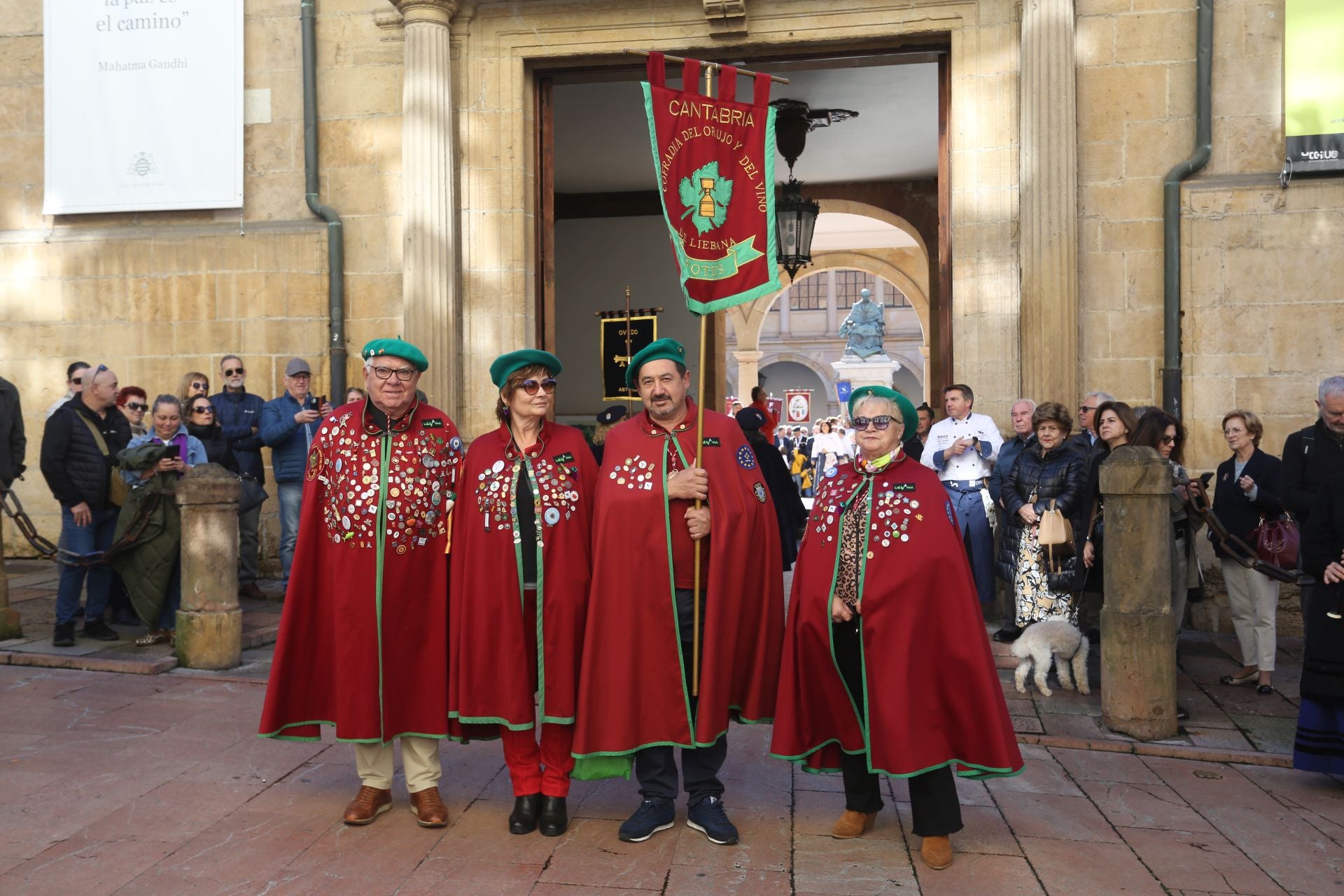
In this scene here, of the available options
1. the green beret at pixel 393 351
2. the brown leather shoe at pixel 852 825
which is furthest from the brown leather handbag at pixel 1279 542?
the green beret at pixel 393 351

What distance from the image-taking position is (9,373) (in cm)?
966

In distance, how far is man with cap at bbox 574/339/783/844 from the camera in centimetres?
407

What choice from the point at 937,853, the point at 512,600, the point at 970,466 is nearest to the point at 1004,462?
the point at 970,466

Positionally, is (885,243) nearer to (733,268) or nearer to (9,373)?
(9,373)

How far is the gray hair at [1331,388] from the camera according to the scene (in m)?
5.64

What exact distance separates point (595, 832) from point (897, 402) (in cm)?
183

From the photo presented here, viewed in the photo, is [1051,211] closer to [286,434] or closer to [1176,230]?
[1176,230]

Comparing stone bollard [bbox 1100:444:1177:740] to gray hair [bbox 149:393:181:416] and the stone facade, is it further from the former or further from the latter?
gray hair [bbox 149:393:181:416]

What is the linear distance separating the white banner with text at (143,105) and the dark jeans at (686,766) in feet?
21.5

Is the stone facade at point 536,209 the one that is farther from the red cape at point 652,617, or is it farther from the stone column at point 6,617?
the red cape at point 652,617

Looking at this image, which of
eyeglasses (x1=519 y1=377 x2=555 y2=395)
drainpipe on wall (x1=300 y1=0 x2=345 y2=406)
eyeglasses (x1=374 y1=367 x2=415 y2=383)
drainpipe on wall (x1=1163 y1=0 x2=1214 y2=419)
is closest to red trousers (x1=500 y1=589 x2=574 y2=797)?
eyeglasses (x1=519 y1=377 x2=555 y2=395)

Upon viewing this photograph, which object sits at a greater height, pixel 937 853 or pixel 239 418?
pixel 239 418

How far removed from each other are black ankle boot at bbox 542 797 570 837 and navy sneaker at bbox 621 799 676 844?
211 mm

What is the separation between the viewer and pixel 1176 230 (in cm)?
792
